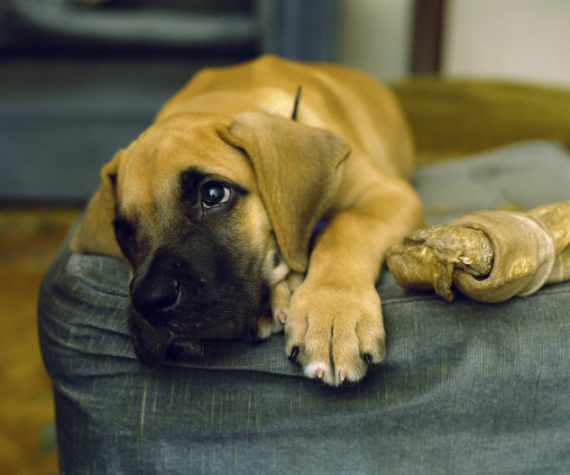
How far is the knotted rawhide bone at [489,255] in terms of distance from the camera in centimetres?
136

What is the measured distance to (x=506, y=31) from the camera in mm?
5539

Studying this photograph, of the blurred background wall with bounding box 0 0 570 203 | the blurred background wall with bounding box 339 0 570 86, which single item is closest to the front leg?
the blurred background wall with bounding box 0 0 570 203

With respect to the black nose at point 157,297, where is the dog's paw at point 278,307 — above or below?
below

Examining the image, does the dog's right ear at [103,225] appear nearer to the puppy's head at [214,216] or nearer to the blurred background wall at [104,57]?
the puppy's head at [214,216]

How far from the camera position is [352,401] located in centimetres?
147

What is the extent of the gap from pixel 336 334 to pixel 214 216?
37 centimetres

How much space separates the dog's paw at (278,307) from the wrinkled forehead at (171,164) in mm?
223

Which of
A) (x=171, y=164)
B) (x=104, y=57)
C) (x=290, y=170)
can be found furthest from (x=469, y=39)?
(x=171, y=164)

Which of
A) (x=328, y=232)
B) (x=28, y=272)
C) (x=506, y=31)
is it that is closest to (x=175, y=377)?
(x=328, y=232)

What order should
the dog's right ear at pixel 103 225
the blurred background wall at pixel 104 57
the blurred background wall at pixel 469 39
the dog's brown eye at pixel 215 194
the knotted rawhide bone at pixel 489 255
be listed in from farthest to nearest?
the blurred background wall at pixel 469 39 → the blurred background wall at pixel 104 57 → the dog's right ear at pixel 103 225 → the dog's brown eye at pixel 215 194 → the knotted rawhide bone at pixel 489 255

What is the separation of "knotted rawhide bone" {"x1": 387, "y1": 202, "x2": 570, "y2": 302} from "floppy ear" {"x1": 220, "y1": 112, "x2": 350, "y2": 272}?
0.21m

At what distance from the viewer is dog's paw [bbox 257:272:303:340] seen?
4.98 feet

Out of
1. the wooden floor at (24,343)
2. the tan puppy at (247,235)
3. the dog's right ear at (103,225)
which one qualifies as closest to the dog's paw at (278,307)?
the tan puppy at (247,235)

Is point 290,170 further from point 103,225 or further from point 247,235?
point 103,225
